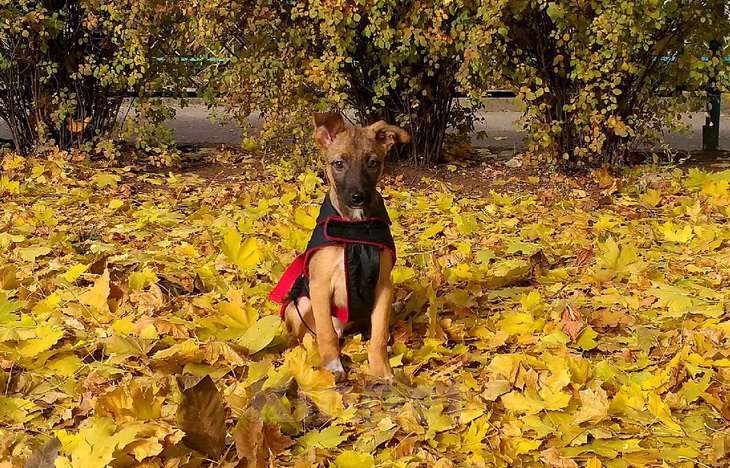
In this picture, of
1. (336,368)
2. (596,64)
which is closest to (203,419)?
(336,368)

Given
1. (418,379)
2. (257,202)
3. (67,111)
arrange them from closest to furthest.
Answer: (418,379)
(257,202)
(67,111)

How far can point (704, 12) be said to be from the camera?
662 centimetres

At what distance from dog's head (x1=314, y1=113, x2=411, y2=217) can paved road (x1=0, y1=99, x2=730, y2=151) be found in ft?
13.4

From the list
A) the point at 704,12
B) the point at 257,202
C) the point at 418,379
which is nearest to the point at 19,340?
the point at 418,379

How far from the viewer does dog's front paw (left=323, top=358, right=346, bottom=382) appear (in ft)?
11.3

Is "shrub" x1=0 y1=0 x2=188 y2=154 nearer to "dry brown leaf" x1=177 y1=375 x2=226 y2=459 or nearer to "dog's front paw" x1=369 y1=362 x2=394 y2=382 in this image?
"dog's front paw" x1=369 y1=362 x2=394 y2=382

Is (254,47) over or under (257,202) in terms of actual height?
over

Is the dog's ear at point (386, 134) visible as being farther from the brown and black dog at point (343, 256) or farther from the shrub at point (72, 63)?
the shrub at point (72, 63)

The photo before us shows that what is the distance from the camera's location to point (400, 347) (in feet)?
12.0

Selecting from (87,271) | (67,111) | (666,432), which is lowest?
(666,432)

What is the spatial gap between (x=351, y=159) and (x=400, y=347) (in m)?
0.87

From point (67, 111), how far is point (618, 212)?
5303 millimetres

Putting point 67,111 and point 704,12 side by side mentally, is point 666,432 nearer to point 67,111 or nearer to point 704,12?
point 704,12

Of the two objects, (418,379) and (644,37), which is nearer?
(418,379)
